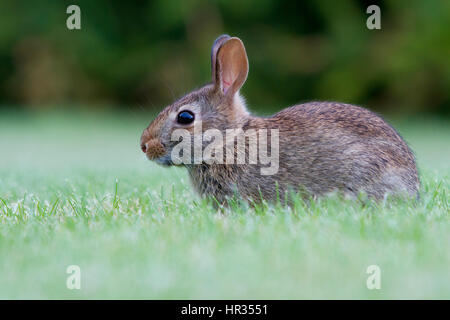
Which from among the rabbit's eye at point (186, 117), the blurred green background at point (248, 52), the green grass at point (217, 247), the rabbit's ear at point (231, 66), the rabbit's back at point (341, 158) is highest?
the blurred green background at point (248, 52)

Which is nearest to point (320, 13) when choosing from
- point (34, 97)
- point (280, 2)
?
point (280, 2)

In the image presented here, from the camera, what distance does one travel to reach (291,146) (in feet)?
13.8

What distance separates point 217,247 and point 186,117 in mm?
1533

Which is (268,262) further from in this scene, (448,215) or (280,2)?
(280,2)

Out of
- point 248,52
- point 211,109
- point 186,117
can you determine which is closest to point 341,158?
point 211,109

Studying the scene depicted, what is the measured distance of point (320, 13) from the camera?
15.1 meters

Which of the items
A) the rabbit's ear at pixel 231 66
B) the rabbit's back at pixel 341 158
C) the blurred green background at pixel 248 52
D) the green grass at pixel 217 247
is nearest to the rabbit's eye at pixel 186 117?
the rabbit's ear at pixel 231 66

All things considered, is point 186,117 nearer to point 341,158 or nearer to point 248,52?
point 341,158

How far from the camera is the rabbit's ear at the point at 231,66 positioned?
4.33 metres

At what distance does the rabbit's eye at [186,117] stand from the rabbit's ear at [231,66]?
26 cm

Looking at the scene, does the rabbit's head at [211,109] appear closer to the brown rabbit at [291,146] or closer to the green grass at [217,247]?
the brown rabbit at [291,146]

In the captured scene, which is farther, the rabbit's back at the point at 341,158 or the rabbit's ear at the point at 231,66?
the rabbit's ear at the point at 231,66

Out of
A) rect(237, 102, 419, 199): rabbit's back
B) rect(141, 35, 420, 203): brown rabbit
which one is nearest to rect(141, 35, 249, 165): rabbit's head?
rect(141, 35, 420, 203): brown rabbit
